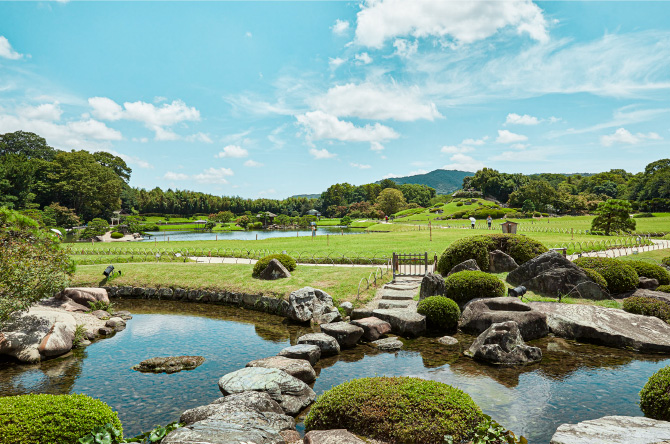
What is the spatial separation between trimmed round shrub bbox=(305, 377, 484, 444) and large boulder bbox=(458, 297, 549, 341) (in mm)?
7161

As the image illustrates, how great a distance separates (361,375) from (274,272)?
11.2m

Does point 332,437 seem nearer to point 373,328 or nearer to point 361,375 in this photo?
point 361,375

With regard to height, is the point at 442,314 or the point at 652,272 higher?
the point at 652,272

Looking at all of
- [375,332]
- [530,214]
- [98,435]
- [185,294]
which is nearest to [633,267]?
[375,332]

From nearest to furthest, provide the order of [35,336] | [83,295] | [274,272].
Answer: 1. [35,336]
2. [83,295]
3. [274,272]

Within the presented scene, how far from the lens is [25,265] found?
41.5 ft

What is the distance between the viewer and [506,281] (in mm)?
18172

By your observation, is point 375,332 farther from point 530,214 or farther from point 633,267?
point 530,214

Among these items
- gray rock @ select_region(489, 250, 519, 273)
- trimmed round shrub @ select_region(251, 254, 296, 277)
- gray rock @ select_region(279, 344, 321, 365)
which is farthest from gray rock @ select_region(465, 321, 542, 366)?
trimmed round shrub @ select_region(251, 254, 296, 277)

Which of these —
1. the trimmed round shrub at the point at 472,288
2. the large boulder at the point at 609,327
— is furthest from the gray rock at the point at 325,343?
the large boulder at the point at 609,327

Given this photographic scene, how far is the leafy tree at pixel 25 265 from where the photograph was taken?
39.9 feet

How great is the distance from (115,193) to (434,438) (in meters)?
99.6

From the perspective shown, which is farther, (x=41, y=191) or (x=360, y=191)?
(x=360, y=191)

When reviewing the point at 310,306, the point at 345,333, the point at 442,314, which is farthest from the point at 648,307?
the point at 310,306
